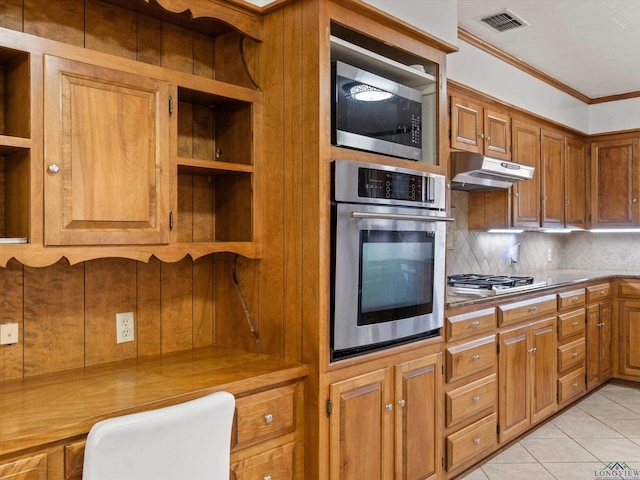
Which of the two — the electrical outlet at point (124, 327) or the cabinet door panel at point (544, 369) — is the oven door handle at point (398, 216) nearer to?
the electrical outlet at point (124, 327)

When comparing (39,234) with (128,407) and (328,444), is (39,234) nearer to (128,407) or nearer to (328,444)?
(128,407)

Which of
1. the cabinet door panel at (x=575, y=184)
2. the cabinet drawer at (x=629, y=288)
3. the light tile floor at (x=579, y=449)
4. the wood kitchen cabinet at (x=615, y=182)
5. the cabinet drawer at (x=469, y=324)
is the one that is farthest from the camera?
the wood kitchen cabinet at (x=615, y=182)

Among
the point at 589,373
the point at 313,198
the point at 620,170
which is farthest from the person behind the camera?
the point at 620,170

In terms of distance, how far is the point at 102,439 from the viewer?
1.35 metres

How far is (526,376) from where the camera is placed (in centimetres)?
338

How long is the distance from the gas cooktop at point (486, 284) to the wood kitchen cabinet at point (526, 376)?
250mm

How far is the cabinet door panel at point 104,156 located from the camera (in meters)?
1.65

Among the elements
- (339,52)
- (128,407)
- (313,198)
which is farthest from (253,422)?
(339,52)

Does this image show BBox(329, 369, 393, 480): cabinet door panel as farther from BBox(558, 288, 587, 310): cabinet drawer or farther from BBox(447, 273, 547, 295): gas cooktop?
BBox(558, 288, 587, 310): cabinet drawer

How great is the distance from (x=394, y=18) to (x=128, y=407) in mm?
1818

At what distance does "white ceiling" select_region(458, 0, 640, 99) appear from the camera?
9.96ft

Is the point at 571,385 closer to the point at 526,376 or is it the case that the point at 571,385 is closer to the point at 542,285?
the point at 526,376

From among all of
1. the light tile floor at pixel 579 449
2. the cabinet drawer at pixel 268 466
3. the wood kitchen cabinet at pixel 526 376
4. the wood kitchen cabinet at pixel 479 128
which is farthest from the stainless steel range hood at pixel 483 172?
the cabinet drawer at pixel 268 466

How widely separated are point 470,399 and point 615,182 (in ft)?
10.5
